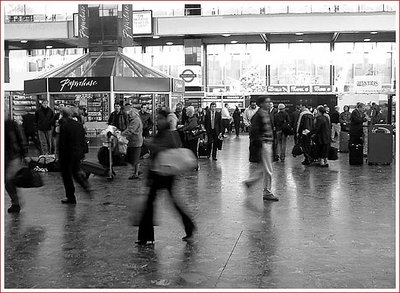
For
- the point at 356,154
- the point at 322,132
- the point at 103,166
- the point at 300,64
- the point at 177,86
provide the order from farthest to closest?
the point at 300,64 → the point at 177,86 → the point at 356,154 → the point at 322,132 → the point at 103,166

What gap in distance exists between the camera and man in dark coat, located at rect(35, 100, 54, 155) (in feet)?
53.9

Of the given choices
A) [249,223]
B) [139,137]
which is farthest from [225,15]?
[249,223]

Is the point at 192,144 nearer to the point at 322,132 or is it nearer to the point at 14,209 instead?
the point at 322,132

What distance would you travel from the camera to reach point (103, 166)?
12.4 meters

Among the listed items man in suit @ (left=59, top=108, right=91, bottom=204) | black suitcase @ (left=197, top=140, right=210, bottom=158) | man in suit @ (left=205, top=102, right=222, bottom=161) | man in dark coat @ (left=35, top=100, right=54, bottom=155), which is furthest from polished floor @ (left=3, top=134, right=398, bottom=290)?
man in dark coat @ (left=35, top=100, right=54, bottom=155)

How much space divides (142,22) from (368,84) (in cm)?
1200

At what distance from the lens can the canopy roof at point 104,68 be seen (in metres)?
19.6

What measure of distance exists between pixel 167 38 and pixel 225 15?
438cm

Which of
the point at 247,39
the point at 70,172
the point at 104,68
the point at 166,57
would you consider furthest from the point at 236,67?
the point at 70,172

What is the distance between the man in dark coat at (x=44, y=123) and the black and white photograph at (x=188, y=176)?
0.15 ft

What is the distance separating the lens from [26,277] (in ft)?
17.5

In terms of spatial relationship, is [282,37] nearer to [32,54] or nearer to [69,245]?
[32,54]

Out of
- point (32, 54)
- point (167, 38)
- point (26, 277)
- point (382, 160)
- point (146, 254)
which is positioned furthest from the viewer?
point (32, 54)

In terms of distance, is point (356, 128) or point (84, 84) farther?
point (84, 84)
